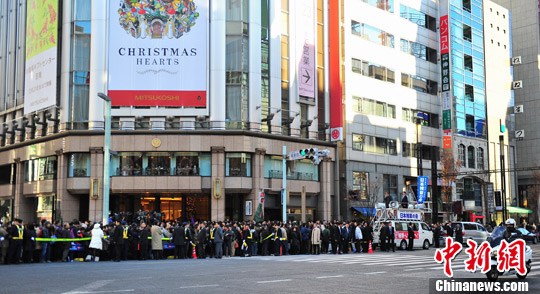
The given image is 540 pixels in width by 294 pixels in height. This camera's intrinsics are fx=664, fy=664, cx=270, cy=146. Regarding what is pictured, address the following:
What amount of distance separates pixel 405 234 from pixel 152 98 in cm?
2038

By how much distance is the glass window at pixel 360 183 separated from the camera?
57.0m

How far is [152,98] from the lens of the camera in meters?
47.0

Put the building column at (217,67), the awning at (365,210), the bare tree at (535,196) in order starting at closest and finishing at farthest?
the building column at (217,67) → the awning at (365,210) → the bare tree at (535,196)

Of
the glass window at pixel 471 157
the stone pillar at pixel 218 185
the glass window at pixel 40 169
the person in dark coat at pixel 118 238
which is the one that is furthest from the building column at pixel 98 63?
the glass window at pixel 471 157

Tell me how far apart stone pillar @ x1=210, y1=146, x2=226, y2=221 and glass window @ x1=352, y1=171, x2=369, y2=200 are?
14.4 m

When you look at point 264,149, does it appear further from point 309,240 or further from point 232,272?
point 232,272

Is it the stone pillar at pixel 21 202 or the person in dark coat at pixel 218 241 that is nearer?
the person in dark coat at pixel 218 241

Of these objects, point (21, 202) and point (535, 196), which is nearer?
point (21, 202)

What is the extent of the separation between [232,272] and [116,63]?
30.8 m

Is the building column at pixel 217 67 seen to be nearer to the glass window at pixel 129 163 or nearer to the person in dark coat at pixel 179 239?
the glass window at pixel 129 163

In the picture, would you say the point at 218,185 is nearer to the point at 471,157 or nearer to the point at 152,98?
the point at 152,98

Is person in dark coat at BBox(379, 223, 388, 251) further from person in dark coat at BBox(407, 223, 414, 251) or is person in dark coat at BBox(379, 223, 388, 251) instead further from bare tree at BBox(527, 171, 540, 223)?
bare tree at BBox(527, 171, 540, 223)

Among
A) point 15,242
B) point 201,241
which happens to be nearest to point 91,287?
point 15,242

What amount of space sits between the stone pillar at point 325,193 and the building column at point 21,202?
22727mm
